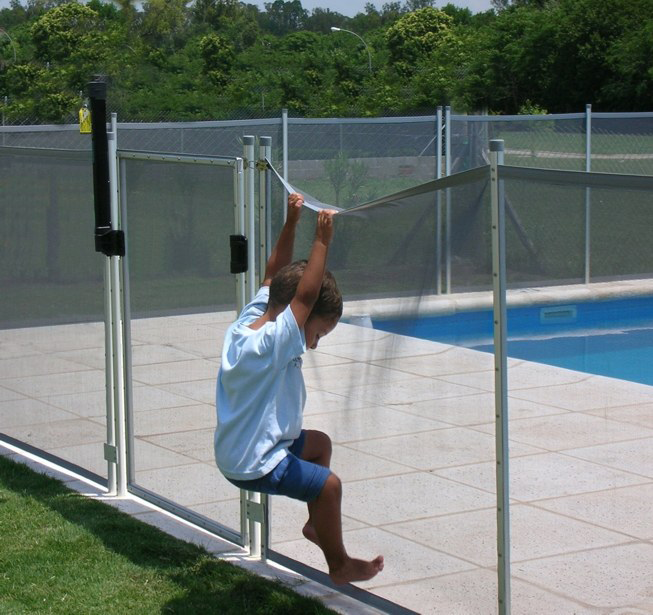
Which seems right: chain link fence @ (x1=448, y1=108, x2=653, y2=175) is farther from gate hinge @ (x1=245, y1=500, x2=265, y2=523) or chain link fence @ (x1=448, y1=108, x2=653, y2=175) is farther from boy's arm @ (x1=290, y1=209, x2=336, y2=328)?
boy's arm @ (x1=290, y1=209, x2=336, y2=328)

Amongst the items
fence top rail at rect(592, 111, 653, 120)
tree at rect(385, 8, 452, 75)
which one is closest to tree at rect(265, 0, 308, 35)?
tree at rect(385, 8, 452, 75)

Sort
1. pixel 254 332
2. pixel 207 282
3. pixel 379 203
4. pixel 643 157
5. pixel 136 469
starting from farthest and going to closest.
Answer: pixel 643 157 → pixel 136 469 → pixel 207 282 → pixel 379 203 → pixel 254 332

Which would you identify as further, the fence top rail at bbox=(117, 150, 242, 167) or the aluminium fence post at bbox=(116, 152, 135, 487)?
the aluminium fence post at bbox=(116, 152, 135, 487)

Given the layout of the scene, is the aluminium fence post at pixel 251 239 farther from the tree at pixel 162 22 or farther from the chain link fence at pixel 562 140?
the tree at pixel 162 22

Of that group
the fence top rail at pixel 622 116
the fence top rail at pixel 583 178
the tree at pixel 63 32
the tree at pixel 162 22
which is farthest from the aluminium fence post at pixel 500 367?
the tree at pixel 162 22

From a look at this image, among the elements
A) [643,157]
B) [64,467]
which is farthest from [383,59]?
[64,467]

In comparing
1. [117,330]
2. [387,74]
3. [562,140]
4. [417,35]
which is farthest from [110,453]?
[417,35]

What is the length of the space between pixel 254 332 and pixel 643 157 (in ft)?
38.1

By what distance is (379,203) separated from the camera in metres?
4.29

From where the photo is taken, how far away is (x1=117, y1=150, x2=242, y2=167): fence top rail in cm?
511

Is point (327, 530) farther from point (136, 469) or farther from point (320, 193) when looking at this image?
point (320, 193)

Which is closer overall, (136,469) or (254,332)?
(254,332)

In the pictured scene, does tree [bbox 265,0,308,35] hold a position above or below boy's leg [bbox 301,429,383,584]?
→ above

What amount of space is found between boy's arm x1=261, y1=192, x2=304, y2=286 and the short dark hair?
1.41 feet
